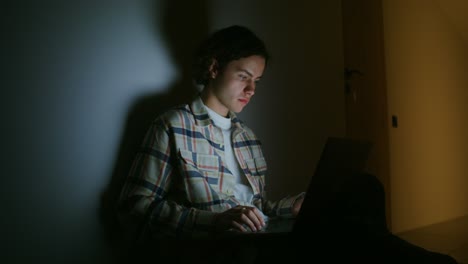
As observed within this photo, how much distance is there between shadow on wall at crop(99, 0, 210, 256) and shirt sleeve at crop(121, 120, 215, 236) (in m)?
0.10

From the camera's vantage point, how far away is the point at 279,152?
1621 mm

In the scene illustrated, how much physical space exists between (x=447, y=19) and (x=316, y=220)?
9.23ft

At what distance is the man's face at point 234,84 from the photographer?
3.74 ft

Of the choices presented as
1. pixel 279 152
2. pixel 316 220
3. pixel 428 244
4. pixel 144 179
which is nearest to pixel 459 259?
pixel 428 244

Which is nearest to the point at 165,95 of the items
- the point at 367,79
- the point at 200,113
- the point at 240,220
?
the point at 200,113

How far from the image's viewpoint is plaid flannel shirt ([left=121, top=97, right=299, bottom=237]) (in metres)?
0.91

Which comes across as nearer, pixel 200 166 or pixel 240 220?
pixel 240 220

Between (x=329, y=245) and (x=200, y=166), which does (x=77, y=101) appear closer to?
(x=200, y=166)

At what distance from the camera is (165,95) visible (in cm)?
119

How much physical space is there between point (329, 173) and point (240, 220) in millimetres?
210

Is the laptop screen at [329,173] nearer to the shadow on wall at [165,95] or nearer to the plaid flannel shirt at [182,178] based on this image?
the plaid flannel shirt at [182,178]

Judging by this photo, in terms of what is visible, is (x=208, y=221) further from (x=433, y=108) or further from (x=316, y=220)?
(x=433, y=108)

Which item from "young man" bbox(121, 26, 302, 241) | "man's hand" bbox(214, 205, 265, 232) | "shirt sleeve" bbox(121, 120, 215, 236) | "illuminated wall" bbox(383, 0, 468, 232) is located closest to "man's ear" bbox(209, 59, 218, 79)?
"young man" bbox(121, 26, 302, 241)

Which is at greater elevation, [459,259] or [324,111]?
[324,111]
